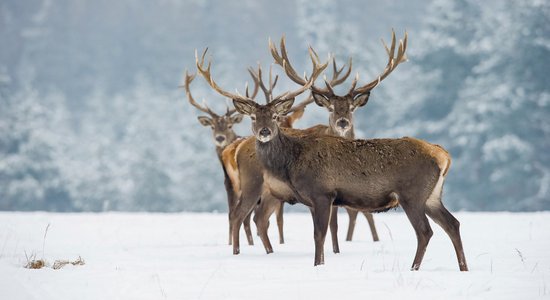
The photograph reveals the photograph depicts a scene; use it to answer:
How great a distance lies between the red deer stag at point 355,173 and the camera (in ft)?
26.8

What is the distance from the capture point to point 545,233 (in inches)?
457

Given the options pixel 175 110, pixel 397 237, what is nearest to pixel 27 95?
A: pixel 175 110

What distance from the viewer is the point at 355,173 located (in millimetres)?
8617

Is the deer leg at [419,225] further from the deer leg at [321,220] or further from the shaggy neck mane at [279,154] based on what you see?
the shaggy neck mane at [279,154]

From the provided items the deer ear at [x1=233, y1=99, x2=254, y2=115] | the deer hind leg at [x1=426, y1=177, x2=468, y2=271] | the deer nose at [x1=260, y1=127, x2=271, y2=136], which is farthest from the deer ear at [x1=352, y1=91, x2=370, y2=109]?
the deer hind leg at [x1=426, y1=177, x2=468, y2=271]

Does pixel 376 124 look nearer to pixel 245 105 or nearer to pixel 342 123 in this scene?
pixel 342 123

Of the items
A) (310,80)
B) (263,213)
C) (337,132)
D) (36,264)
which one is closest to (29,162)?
(337,132)

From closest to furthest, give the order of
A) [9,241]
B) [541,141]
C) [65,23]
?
[9,241]
[541,141]
[65,23]

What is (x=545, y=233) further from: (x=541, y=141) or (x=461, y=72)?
(x=461, y=72)

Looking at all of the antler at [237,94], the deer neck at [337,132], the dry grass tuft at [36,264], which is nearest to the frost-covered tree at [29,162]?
the deer neck at [337,132]

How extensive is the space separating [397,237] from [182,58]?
7692cm

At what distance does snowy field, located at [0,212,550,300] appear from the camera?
6539mm

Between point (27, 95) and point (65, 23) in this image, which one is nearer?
point (27, 95)

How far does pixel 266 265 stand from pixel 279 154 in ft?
3.93
